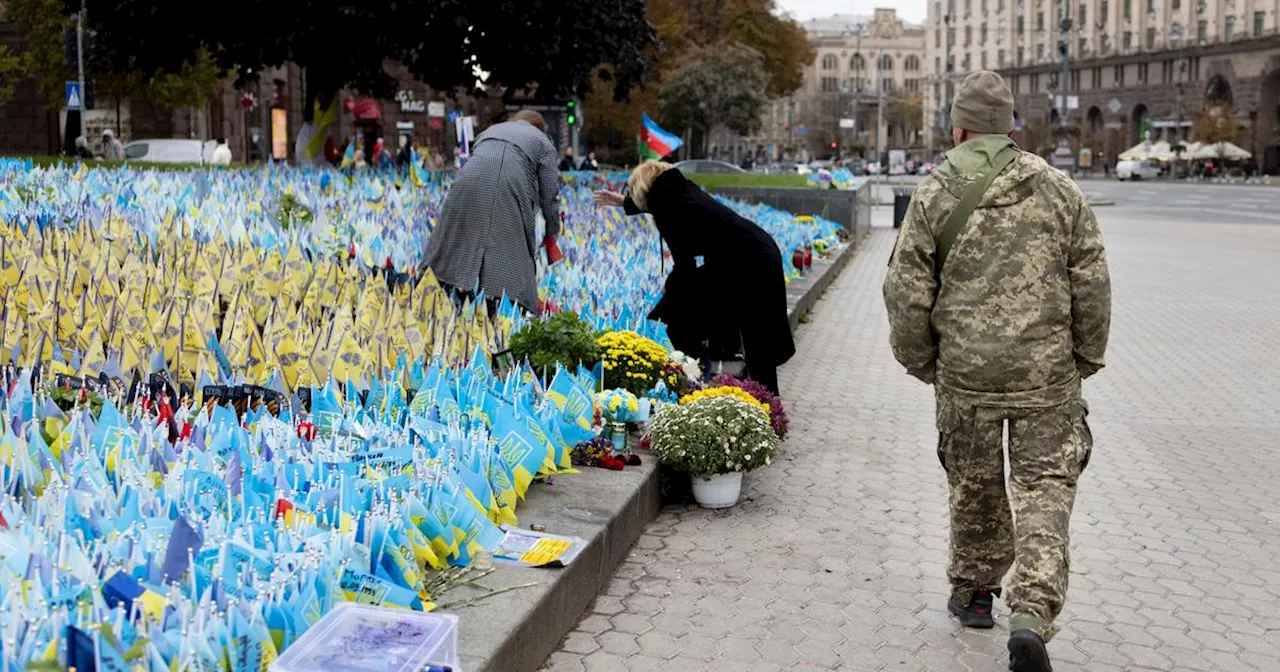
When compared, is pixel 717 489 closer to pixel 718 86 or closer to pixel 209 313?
pixel 209 313

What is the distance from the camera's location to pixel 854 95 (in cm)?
14275

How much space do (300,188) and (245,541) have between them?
9.88 meters

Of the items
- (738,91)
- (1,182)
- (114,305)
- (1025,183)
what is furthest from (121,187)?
(738,91)

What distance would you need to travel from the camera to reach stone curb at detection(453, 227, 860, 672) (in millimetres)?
3977

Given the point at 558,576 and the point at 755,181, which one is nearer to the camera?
the point at 558,576

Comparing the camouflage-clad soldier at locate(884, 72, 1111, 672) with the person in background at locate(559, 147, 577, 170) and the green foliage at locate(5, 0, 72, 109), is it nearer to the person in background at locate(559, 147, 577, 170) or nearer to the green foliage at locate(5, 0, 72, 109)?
the person in background at locate(559, 147, 577, 170)

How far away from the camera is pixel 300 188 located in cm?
1323

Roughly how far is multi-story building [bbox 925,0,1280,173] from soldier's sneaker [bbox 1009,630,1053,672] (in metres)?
68.5

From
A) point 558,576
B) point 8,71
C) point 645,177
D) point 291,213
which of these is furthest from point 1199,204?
point 558,576

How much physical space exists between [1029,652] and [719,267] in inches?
149

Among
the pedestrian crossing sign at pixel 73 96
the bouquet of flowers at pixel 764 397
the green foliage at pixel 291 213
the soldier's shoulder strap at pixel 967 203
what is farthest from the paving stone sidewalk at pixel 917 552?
the pedestrian crossing sign at pixel 73 96

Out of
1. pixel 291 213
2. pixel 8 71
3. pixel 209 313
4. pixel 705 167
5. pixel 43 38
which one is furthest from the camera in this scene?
pixel 705 167

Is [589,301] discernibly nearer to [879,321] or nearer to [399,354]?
[399,354]

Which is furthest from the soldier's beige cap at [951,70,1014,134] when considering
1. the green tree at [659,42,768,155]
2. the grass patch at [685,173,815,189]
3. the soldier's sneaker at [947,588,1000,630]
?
the green tree at [659,42,768,155]
